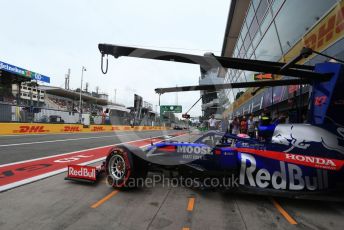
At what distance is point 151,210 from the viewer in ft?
12.5

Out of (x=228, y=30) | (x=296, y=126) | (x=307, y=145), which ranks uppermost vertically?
(x=228, y=30)

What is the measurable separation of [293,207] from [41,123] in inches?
864

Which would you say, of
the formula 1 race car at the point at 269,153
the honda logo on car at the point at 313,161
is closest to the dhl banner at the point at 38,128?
the formula 1 race car at the point at 269,153

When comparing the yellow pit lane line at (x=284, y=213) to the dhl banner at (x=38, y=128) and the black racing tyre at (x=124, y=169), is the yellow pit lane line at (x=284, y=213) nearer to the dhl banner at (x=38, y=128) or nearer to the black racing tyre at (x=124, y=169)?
the black racing tyre at (x=124, y=169)

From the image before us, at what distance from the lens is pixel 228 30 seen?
85.6 feet

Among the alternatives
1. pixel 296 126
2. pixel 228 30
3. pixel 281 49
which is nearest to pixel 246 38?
pixel 228 30

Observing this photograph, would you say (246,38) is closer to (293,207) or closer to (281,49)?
(281,49)

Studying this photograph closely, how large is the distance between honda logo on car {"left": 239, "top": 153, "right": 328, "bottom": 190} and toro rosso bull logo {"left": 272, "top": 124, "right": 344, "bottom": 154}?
363 millimetres

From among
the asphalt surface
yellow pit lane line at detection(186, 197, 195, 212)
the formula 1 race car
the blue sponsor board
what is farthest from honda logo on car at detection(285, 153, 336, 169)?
the blue sponsor board

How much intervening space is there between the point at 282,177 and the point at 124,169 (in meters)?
2.62

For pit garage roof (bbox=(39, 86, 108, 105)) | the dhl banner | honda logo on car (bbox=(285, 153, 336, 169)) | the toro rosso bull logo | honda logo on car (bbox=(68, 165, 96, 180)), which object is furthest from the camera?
pit garage roof (bbox=(39, 86, 108, 105))

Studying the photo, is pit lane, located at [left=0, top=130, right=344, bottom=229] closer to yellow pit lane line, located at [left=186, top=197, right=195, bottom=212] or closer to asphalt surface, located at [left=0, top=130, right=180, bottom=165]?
yellow pit lane line, located at [left=186, top=197, right=195, bottom=212]

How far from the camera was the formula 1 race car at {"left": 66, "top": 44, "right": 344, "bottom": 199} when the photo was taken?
383 centimetres

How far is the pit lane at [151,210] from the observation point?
10.8 ft
